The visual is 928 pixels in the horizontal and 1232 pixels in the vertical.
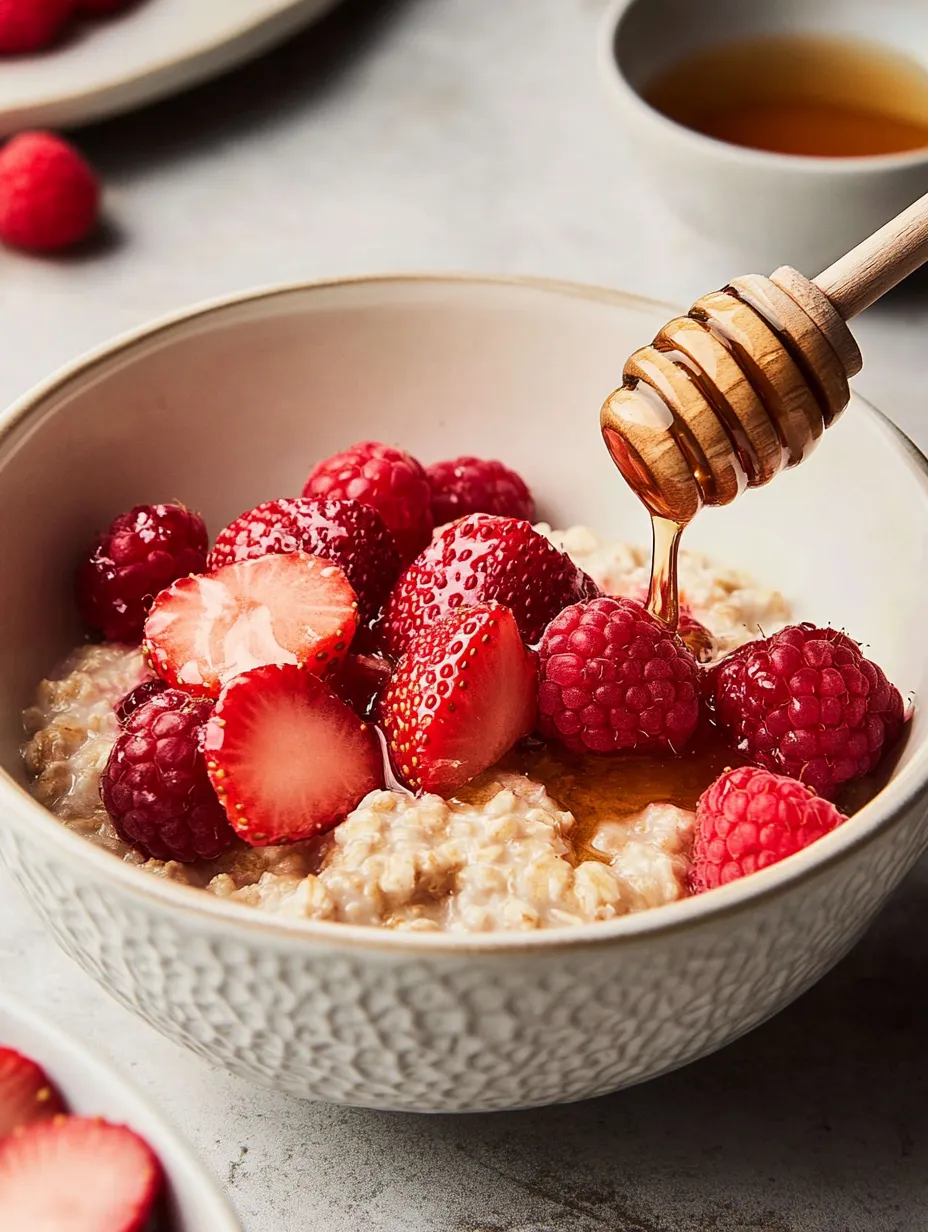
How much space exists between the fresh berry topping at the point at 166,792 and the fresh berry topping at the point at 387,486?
30 centimetres

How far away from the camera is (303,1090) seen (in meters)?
0.96

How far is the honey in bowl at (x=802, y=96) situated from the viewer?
1.92m

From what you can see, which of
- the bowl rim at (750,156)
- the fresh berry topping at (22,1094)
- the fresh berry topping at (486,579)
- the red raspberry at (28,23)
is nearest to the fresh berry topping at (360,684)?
the fresh berry topping at (486,579)

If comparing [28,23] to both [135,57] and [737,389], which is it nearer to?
[135,57]

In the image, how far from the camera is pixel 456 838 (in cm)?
101

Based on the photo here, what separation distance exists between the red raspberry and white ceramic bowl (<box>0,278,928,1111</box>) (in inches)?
35.9

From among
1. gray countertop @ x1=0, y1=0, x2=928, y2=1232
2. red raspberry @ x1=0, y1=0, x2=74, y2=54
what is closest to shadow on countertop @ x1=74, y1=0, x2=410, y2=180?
gray countertop @ x1=0, y1=0, x2=928, y2=1232

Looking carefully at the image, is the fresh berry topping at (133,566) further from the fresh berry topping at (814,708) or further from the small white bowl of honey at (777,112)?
the small white bowl of honey at (777,112)

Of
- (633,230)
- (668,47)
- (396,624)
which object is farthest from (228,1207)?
(668,47)

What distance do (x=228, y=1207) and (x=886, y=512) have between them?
735 mm

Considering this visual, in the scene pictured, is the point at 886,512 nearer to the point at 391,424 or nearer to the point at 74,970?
the point at 391,424

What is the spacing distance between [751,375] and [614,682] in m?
0.24

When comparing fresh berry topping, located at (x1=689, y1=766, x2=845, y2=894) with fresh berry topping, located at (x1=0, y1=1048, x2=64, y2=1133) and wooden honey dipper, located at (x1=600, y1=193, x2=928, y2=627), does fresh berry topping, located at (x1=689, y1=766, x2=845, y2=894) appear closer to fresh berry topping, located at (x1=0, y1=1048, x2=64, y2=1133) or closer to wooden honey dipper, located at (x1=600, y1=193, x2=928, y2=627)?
wooden honey dipper, located at (x1=600, y1=193, x2=928, y2=627)

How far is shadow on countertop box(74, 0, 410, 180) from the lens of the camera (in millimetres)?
2119
